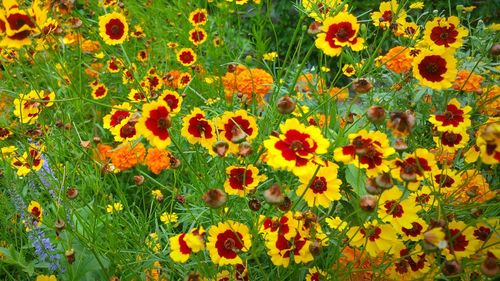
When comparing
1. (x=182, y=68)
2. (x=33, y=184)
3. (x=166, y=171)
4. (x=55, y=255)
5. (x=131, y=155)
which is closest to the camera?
(x=55, y=255)

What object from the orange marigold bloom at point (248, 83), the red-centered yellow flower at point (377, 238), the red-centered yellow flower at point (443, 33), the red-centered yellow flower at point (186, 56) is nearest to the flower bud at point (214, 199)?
the red-centered yellow flower at point (377, 238)

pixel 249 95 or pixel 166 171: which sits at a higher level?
pixel 249 95

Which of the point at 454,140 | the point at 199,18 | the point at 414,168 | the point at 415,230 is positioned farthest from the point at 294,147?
the point at 199,18

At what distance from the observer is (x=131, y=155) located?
184 cm

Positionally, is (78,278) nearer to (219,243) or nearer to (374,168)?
(219,243)

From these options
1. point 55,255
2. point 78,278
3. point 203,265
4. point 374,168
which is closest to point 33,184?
point 55,255

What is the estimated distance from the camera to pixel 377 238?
3.54 ft

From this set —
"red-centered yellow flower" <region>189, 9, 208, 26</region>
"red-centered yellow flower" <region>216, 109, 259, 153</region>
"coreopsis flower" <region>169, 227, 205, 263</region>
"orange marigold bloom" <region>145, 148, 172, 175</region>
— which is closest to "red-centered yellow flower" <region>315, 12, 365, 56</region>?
"red-centered yellow flower" <region>216, 109, 259, 153</region>

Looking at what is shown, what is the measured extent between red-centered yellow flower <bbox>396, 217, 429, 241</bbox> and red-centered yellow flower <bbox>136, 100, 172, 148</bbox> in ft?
1.93

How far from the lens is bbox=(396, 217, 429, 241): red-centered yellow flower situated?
3.57 feet

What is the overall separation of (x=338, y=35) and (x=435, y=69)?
26 cm

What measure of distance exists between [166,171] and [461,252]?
1.37 m

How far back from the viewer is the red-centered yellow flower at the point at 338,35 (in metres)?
1.20

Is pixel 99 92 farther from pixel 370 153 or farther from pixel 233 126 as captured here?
pixel 370 153
